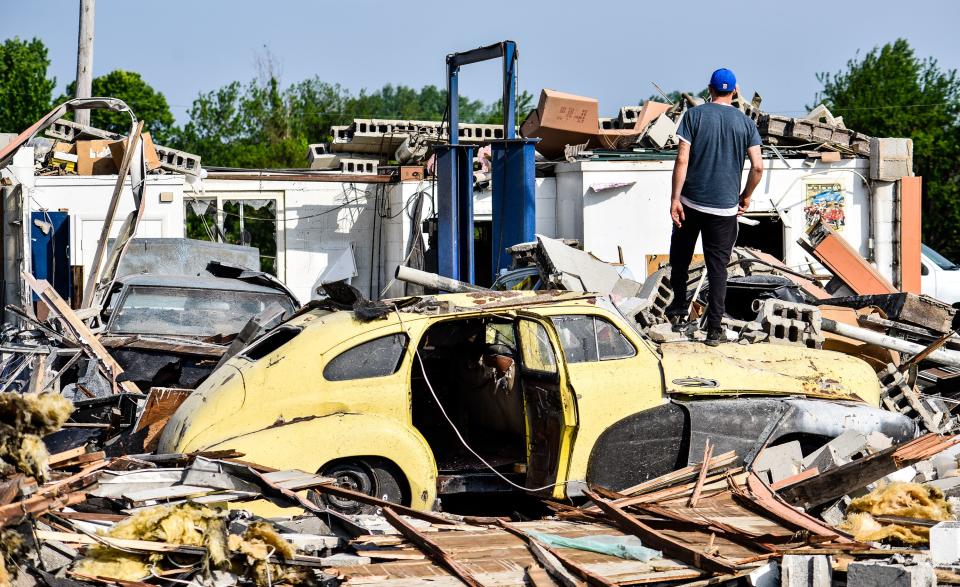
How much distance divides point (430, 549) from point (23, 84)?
4088 centimetres

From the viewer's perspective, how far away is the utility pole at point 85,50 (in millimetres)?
21766

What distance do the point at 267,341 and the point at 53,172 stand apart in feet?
45.3

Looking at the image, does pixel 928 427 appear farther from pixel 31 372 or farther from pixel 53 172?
pixel 53 172

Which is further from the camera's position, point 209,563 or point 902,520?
point 902,520

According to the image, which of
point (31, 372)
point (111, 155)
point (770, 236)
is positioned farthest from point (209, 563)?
point (770, 236)

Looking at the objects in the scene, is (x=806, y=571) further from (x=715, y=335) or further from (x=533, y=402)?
(x=715, y=335)

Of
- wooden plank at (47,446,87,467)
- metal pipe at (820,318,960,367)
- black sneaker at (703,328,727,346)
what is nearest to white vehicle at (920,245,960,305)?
metal pipe at (820,318,960,367)

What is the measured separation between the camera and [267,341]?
25.4 ft

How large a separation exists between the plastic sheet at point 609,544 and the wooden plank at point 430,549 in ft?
2.13

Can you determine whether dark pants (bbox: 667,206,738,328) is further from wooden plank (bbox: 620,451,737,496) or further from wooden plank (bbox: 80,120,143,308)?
wooden plank (bbox: 80,120,143,308)

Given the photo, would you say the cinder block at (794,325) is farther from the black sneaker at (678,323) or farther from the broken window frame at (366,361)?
the broken window frame at (366,361)

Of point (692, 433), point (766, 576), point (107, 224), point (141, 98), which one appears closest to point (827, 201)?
point (107, 224)

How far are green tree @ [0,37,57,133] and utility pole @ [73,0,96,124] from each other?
20014 mm

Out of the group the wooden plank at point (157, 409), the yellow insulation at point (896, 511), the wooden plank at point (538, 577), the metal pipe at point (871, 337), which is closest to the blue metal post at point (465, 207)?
the metal pipe at point (871, 337)
